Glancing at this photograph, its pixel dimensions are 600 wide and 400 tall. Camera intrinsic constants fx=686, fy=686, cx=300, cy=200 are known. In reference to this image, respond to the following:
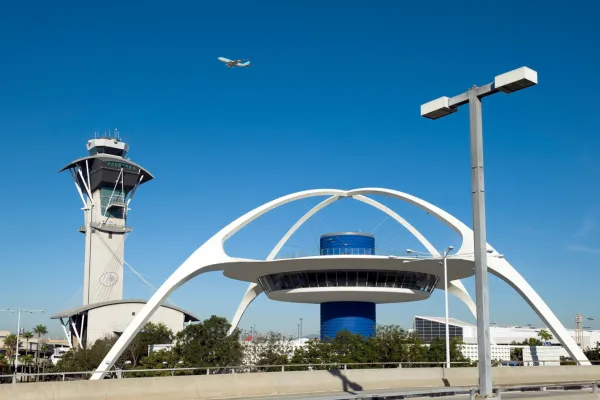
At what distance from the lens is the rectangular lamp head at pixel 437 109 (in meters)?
15.5

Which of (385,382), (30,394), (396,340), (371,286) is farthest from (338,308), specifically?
(30,394)

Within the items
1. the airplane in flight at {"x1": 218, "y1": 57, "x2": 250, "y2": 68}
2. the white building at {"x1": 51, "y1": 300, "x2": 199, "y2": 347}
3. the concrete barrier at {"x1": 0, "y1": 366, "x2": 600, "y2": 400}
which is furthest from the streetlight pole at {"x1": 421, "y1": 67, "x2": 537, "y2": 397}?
the white building at {"x1": 51, "y1": 300, "x2": 199, "y2": 347}

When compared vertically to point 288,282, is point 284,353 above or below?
below

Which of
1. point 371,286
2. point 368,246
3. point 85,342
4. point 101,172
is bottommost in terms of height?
point 85,342

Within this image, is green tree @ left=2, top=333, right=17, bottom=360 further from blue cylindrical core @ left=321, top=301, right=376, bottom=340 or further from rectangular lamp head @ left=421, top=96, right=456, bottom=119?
rectangular lamp head @ left=421, top=96, right=456, bottom=119

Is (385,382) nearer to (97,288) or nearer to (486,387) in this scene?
(486,387)

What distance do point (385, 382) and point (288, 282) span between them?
38.0 m

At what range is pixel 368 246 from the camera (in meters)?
76.8

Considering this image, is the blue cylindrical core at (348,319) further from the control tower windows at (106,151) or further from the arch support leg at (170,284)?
the control tower windows at (106,151)

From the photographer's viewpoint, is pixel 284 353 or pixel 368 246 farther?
pixel 368 246

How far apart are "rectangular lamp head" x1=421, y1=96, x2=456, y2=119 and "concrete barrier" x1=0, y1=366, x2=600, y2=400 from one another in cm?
1545

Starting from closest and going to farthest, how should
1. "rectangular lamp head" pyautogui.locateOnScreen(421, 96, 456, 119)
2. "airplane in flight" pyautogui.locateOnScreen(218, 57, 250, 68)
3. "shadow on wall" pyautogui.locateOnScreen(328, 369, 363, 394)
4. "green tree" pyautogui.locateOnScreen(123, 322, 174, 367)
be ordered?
"rectangular lamp head" pyautogui.locateOnScreen(421, 96, 456, 119)
"shadow on wall" pyautogui.locateOnScreen(328, 369, 363, 394)
"airplane in flight" pyautogui.locateOnScreen(218, 57, 250, 68)
"green tree" pyautogui.locateOnScreen(123, 322, 174, 367)

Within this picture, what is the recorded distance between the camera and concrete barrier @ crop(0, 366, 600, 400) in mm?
23922

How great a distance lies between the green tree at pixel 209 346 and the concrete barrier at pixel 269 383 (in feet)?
108
